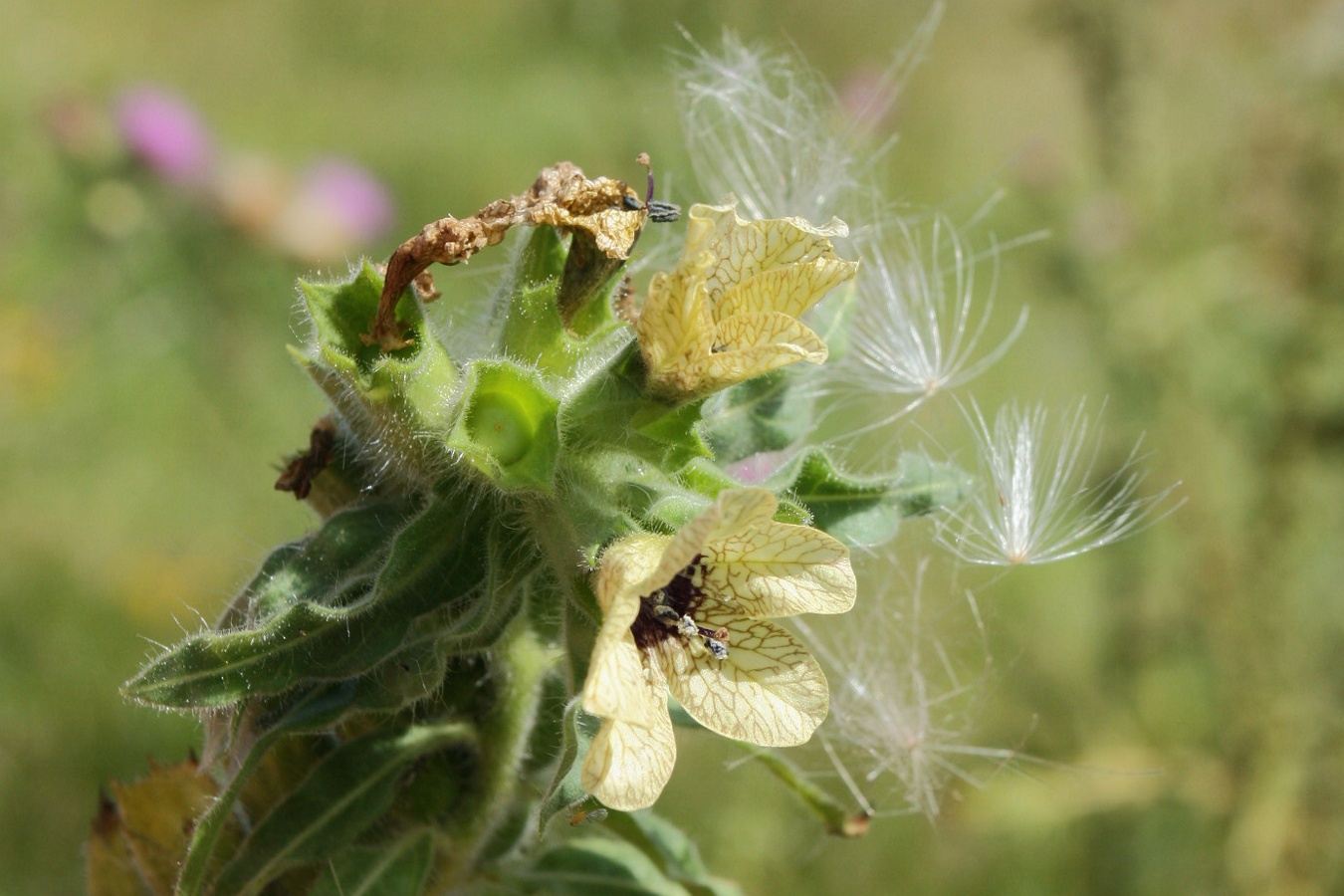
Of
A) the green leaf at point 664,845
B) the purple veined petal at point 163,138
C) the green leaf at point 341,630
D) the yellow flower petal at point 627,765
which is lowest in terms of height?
the green leaf at point 664,845

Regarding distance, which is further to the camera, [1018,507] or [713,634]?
[1018,507]

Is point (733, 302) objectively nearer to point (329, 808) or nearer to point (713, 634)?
point (713, 634)

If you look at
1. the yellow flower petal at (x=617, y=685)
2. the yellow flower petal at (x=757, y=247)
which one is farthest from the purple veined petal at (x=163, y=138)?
the yellow flower petal at (x=617, y=685)

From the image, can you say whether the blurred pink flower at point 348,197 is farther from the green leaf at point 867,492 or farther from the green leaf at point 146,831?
the green leaf at point 867,492

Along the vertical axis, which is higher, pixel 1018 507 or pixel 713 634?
pixel 713 634

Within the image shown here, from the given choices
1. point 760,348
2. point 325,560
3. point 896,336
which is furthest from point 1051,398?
point 325,560

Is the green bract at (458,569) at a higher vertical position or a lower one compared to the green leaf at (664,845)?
higher

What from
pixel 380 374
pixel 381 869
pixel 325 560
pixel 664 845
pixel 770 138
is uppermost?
pixel 770 138

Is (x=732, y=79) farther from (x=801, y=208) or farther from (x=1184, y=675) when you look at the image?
(x=1184, y=675)
